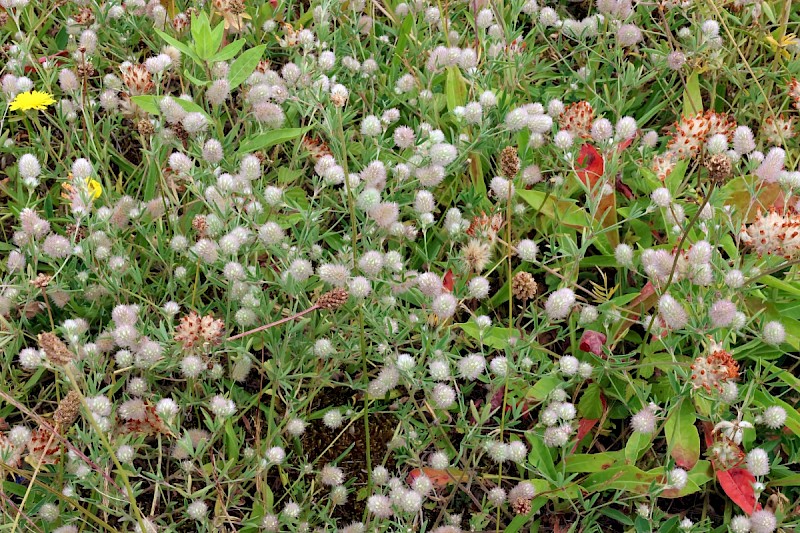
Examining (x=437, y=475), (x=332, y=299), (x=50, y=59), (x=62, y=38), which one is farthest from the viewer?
(x=62, y=38)

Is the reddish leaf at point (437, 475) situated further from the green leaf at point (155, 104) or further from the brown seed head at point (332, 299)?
the green leaf at point (155, 104)

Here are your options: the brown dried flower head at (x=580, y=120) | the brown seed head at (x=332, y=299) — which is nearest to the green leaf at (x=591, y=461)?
the brown seed head at (x=332, y=299)

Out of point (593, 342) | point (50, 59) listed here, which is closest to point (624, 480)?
point (593, 342)

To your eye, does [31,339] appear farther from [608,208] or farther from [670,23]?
[670,23]

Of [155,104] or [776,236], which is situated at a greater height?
[155,104]

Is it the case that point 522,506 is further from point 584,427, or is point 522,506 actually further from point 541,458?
point 584,427

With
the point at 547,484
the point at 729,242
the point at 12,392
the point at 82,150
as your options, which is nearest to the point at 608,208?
the point at 729,242

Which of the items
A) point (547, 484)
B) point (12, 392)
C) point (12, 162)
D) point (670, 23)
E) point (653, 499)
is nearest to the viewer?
point (653, 499)
